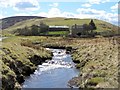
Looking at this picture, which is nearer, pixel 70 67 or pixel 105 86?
pixel 105 86

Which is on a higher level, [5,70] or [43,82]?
[5,70]

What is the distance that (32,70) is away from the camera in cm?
5906

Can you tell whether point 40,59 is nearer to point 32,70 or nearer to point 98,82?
point 32,70

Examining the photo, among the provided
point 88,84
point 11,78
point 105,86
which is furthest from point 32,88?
point 105,86

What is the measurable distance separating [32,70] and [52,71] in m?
4.54

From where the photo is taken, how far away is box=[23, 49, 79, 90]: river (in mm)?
47678

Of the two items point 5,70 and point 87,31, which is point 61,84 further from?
point 87,31

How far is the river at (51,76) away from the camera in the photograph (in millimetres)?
47678

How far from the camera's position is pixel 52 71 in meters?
Result: 60.9

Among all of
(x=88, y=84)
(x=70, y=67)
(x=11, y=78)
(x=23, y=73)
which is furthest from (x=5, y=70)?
(x=70, y=67)

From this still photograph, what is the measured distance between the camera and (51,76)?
55438 mm

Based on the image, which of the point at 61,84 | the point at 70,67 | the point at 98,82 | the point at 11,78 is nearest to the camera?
the point at 98,82

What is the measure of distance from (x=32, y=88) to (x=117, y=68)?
13994 mm

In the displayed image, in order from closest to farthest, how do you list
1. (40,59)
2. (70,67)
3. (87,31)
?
1. (70,67)
2. (40,59)
3. (87,31)
